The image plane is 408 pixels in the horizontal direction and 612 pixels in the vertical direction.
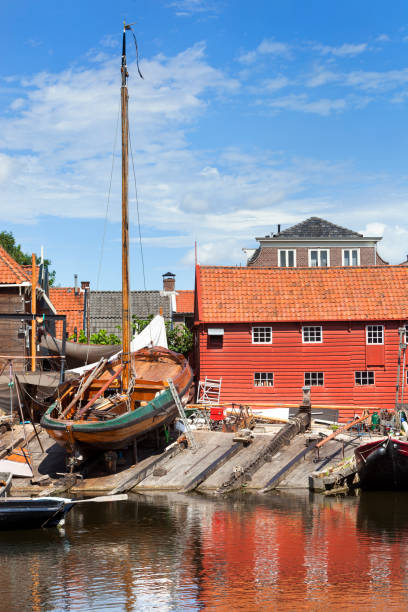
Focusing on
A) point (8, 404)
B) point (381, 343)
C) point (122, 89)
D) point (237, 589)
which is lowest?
point (237, 589)

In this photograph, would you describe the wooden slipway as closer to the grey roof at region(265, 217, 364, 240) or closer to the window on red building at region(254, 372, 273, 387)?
A: the window on red building at region(254, 372, 273, 387)

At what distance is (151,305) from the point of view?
2311 inches

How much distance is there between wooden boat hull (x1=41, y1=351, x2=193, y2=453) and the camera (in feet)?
86.8

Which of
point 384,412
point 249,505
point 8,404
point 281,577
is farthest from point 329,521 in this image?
point 8,404

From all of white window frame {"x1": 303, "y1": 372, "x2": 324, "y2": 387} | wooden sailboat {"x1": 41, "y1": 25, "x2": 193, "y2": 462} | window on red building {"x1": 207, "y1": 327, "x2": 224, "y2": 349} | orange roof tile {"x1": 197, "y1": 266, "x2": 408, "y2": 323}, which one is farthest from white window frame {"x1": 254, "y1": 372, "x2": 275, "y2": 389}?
wooden sailboat {"x1": 41, "y1": 25, "x2": 193, "y2": 462}

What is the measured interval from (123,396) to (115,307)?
2895 cm

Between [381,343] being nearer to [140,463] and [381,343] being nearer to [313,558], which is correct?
[140,463]

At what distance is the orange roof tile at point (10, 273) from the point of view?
3584 centimetres

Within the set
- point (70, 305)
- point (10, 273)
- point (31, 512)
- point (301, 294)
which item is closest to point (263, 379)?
point (301, 294)

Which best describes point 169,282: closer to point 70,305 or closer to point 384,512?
point 70,305

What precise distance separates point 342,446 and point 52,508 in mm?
12213

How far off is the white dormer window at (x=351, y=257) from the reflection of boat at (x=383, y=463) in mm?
30466

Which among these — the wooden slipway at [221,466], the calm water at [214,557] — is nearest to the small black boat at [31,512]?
the calm water at [214,557]

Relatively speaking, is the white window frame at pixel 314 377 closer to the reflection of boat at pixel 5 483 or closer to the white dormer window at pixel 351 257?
the white dormer window at pixel 351 257
